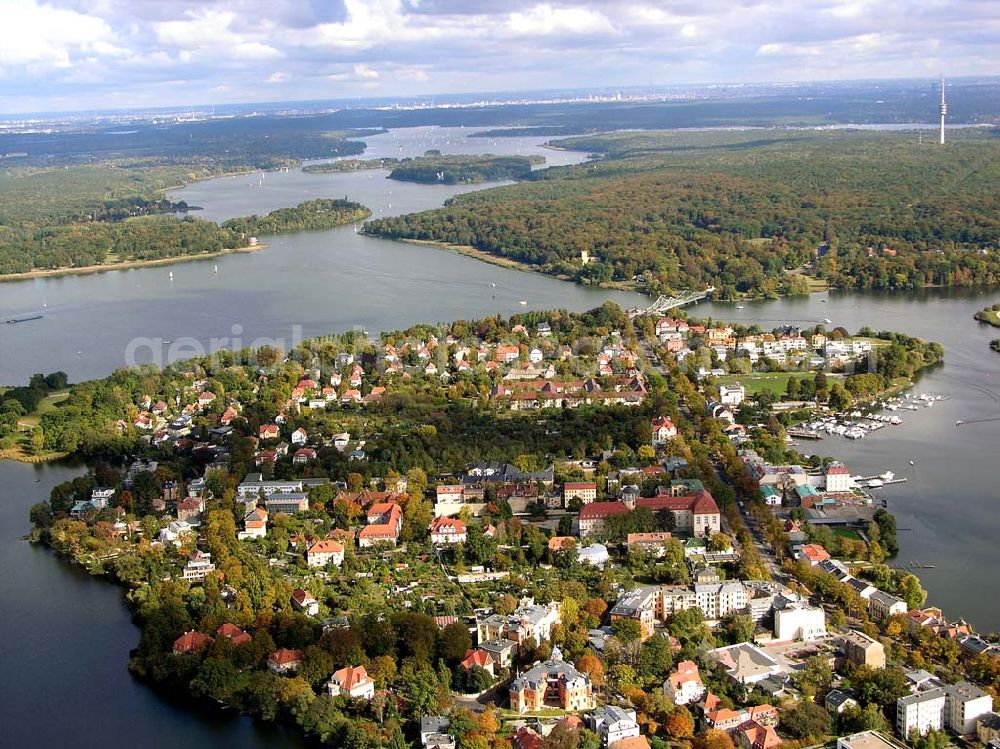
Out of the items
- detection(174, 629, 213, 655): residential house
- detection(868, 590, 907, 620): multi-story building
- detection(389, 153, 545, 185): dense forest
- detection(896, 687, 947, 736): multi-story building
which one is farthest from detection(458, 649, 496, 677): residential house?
detection(389, 153, 545, 185): dense forest

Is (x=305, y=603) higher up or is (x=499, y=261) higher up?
(x=499, y=261)

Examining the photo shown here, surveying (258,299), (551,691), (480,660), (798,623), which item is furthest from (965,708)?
(258,299)

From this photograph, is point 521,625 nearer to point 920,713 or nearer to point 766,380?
point 920,713

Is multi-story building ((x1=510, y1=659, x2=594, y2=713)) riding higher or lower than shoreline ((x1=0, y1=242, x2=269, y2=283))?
lower

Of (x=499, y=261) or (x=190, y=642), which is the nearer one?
(x=190, y=642)

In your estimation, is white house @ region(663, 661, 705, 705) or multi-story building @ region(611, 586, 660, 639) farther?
multi-story building @ region(611, 586, 660, 639)

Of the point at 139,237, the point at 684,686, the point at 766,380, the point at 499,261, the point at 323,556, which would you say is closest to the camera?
the point at 684,686

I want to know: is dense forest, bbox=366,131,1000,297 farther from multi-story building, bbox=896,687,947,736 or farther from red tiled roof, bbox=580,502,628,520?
multi-story building, bbox=896,687,947,736

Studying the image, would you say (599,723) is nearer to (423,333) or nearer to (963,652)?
(963,652)
